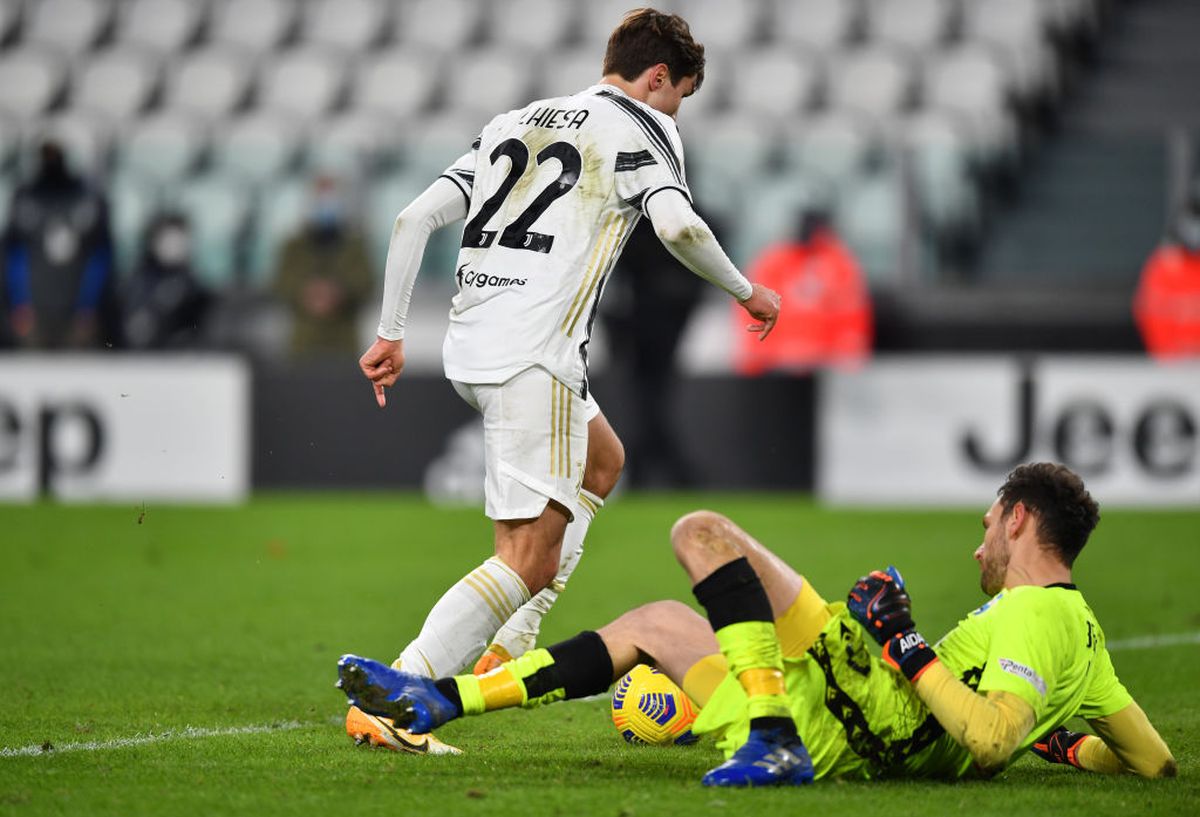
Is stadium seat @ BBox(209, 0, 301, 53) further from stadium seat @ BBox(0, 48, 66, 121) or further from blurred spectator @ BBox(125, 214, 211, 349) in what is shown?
blurred spectator @ BBox(125, 214, 211, 349)

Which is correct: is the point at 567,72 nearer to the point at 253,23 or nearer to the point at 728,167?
the point at 253,23

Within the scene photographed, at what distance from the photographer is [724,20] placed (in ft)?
65.4

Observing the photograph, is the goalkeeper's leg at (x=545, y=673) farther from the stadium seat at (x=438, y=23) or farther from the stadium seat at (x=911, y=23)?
the stadium seat at (x=438, y=23)

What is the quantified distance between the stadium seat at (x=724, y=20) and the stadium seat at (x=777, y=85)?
71 centimetres

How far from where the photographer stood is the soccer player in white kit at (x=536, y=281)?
16.7 feet

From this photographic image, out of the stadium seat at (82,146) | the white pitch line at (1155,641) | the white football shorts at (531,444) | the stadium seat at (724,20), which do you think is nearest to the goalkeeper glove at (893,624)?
the white football shorts at (531,444)

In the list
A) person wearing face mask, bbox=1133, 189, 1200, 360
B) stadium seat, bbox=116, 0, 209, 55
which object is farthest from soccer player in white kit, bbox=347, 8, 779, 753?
stadium seat, bbox=116, 0, 209, 55

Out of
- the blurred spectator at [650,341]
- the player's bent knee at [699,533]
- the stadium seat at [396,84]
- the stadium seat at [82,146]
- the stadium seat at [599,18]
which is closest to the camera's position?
the player's bent knee at [699,533]

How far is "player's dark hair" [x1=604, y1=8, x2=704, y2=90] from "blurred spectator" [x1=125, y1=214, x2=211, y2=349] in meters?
10.1

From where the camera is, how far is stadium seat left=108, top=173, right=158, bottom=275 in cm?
1525

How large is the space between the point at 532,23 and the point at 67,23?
202 inches

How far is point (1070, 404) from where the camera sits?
1414 cm

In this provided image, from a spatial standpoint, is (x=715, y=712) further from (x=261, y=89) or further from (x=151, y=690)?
(x=261, y=89)

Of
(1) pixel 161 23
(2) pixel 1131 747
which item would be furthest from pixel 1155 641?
(1) pixel 161 23
